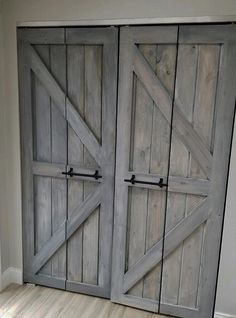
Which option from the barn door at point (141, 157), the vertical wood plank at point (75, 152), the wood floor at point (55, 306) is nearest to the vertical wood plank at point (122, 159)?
the barn door at point (141, 157)

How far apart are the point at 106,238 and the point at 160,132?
925 mm

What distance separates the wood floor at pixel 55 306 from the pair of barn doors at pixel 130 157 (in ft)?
0.22

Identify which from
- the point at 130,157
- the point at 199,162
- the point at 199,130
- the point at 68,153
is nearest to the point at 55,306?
the point at 68,153

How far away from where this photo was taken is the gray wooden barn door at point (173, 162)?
206 centimetres

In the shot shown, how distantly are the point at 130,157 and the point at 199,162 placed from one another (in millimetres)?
483

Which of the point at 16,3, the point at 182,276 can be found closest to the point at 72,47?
the point at 16,3

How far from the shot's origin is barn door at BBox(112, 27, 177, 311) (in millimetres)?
2143

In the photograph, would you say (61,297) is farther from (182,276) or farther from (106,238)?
(182,276)

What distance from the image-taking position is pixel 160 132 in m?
2.22

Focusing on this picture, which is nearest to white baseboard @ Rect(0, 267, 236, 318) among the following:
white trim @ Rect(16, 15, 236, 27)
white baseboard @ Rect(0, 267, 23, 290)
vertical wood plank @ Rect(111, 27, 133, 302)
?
white baseboard @ Rect(0, 267, 23, 290)

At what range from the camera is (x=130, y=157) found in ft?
7.64

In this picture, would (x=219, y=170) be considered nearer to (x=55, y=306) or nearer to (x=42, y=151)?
(x=42, y=151)

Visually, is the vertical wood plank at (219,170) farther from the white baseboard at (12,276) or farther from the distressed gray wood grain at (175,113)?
the white baseboard at (12,276)

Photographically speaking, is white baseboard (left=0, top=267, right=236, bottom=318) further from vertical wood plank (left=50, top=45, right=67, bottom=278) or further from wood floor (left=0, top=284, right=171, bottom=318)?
vertical wood plank (left=50, top=45, right=67, bottom=278)
